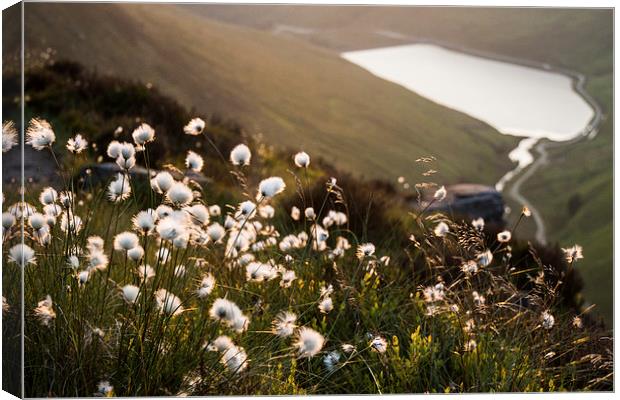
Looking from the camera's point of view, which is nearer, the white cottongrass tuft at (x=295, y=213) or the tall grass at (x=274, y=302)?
the tall grass at (x=274, y=302)

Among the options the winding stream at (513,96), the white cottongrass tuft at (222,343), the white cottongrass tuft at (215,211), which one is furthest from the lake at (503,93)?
the white cottongrass tuft at (222,343)

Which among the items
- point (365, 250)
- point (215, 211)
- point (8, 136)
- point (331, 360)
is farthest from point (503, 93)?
point (8, 136)

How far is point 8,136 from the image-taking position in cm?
379

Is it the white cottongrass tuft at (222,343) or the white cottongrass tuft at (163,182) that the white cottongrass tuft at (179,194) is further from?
the white cottongrass tuft at (222,343)

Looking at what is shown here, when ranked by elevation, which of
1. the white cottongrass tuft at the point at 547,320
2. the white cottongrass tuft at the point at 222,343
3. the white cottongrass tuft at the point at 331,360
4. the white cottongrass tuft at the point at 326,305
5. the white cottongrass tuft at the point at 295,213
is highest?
the white cottongrass tuft at the point at 295,213

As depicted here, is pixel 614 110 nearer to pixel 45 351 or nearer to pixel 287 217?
pixel 287 217

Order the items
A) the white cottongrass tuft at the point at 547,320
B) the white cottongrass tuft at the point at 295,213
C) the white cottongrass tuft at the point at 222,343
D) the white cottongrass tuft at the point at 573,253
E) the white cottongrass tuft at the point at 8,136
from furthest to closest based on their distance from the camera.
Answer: the white cottongrass tuft at the point at 295,213 → the white cottongrass tuft at the point at 573,253 → the white cottongrass tuft at the point at 547,320 → the white cottongrass tuft at the point at 8,136 → the white cottongrass tuft at the point at 222,343

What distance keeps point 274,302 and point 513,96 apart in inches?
70.0

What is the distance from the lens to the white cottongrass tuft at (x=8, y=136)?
12.4 ft

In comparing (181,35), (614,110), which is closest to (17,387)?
(181,35)

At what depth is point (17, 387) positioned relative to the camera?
12.3 ft

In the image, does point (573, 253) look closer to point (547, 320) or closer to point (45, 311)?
point (547, 320)

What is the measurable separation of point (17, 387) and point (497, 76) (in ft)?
9.62

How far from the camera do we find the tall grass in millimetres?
3545
